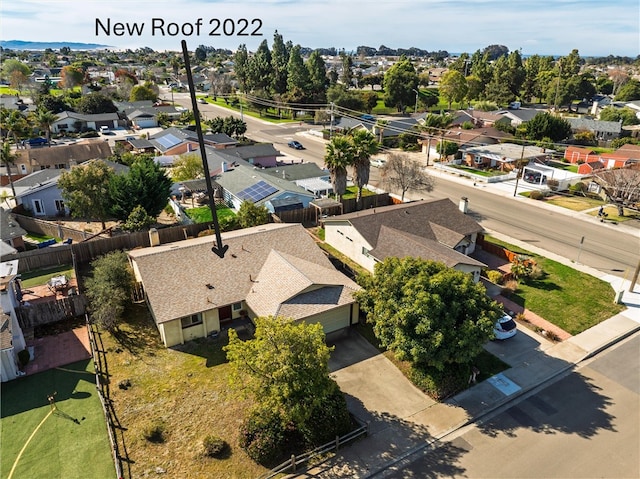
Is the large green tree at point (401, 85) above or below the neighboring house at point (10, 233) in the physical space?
above

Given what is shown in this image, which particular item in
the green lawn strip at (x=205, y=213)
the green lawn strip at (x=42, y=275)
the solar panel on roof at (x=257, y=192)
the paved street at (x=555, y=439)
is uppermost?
the solar panel on roof at (x=257, y=192)

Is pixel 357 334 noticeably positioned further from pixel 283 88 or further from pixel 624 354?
pixel 283 88

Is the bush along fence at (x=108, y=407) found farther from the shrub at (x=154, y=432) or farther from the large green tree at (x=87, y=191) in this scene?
the large green tree at (x=87, y=191)

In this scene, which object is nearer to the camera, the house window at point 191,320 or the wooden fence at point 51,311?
the house window at point 191,320

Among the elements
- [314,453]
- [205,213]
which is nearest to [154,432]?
[314,453]

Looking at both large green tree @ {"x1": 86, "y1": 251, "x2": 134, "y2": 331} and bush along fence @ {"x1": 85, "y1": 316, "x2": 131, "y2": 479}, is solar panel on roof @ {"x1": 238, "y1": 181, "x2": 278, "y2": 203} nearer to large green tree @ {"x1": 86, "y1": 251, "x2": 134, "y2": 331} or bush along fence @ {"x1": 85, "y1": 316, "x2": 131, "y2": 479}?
large green tree @ {"x1": 86, "y1": 251, "x2": 134, "y2": 331}

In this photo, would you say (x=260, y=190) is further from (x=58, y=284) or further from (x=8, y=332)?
(x=8, y=332)

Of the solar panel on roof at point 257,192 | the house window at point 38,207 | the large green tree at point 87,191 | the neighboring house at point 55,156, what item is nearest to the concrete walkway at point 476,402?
the solar panel on roof at point 257,192

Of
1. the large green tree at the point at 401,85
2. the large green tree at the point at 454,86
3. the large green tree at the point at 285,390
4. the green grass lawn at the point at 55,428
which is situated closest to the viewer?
the large green tree at the point at 285,390
